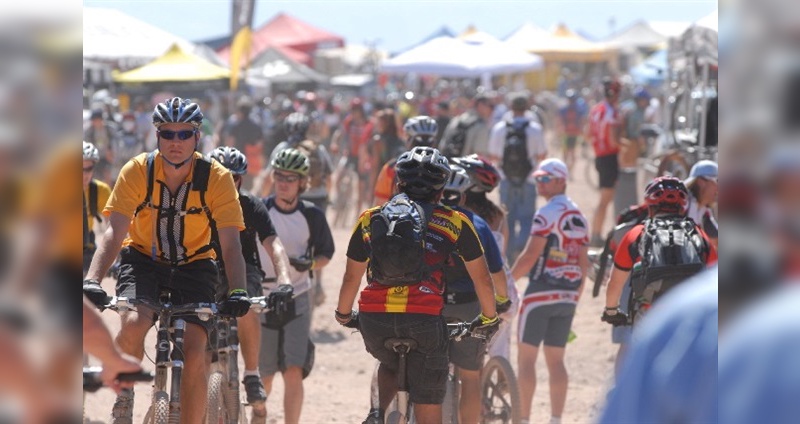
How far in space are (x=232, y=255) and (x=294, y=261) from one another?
2205mm

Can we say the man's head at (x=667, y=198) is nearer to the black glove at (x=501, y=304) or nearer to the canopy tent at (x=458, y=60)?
the black glove at (x=501, y=304)

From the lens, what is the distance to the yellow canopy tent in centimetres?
2676

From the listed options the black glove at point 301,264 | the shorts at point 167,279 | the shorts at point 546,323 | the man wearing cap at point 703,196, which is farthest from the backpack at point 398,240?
the man wearing cap at point 703,196

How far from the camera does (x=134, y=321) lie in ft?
20.4

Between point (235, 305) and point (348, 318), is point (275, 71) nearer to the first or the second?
point (348, 318)

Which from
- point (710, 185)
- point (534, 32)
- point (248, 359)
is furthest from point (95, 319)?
point (534, 32)

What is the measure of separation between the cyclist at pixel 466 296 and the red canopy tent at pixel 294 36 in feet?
140

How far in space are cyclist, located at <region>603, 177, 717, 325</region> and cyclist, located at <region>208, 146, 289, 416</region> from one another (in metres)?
1.84

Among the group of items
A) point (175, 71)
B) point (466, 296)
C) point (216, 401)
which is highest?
point (175, 71)

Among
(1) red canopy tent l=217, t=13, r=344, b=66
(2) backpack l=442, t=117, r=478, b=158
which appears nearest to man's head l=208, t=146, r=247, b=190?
(2) backpack l=442, t=117, r=478, b=158

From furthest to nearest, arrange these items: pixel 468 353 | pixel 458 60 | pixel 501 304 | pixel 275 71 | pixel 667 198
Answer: pixel 275 71 → pixel 458 60 → pixel 468 353 → pixel 667 198 → pixel 501 304

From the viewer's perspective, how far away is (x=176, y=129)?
6.17m

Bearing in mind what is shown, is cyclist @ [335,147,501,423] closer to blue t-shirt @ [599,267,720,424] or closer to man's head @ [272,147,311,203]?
man's head @ [272,147,311,203]

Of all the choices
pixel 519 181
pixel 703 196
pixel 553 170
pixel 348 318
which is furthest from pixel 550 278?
pixel 519 181
